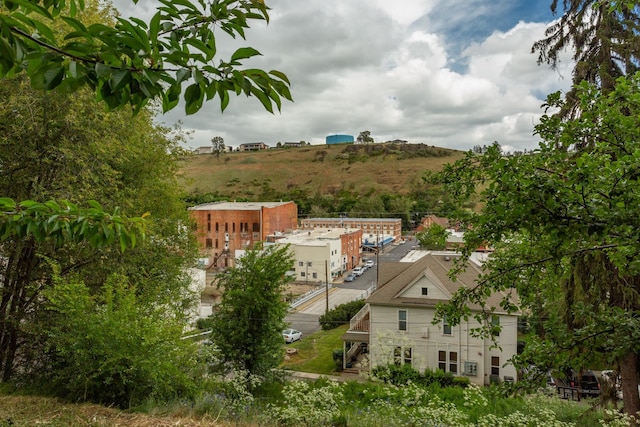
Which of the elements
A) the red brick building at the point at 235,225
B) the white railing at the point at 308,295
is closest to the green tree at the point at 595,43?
the white railing at the point at 308,295

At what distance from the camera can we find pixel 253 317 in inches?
454

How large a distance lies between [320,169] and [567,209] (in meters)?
106

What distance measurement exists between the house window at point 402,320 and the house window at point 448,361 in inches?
67.7

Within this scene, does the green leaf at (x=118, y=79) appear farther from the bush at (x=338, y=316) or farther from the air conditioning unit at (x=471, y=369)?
the bush at (x=338, y=316)

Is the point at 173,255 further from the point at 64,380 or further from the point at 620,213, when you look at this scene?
the point at 620,213

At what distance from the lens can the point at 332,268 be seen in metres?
35.6

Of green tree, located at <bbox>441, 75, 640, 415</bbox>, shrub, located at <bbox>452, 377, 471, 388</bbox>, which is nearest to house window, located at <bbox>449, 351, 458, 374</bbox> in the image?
shrub, located at <bbox>452, 377, 471, 388</bbox>

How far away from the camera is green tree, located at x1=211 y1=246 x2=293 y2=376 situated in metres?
11.2

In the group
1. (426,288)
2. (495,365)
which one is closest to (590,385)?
(495,365)

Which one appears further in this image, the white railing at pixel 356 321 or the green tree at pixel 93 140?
the white railing at pixel 356 321

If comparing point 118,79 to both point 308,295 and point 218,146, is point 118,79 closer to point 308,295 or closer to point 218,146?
point 308,295

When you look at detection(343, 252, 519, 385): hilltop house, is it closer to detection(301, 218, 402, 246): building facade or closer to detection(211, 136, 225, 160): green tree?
detection(301, 218, 402, 246): building facade

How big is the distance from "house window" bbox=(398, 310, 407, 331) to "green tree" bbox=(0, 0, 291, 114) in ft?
51.5

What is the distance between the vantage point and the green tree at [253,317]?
11250 mm
